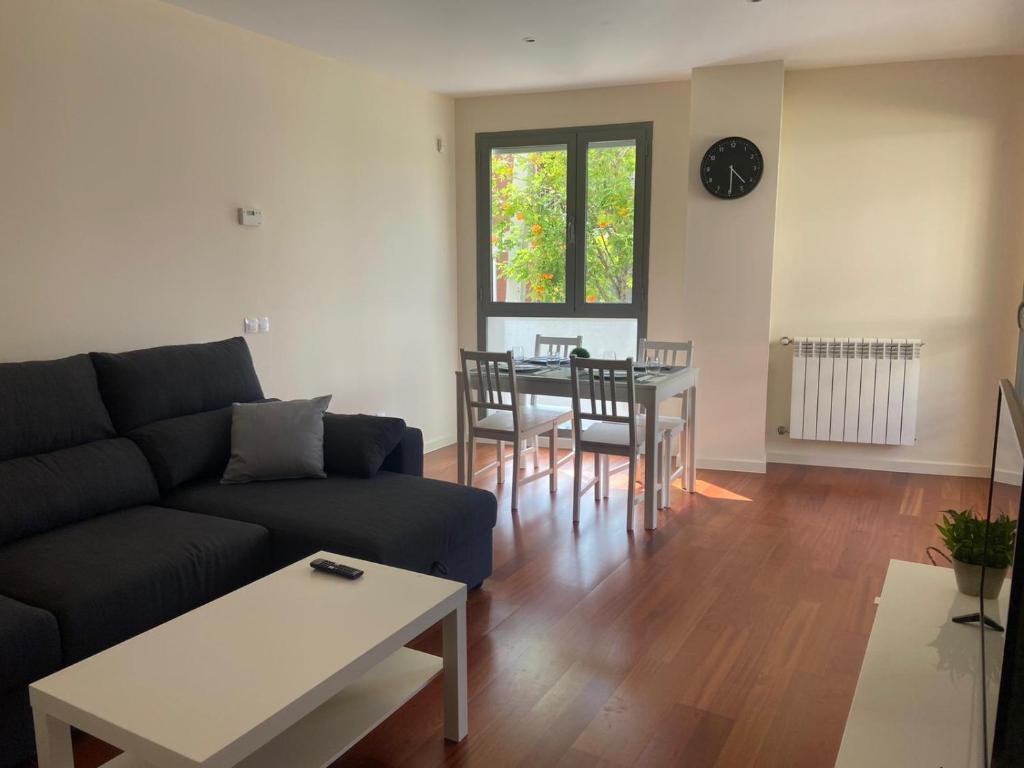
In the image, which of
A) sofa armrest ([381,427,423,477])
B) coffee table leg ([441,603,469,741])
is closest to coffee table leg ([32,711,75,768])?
coffee table leg ([441,603,469,741])

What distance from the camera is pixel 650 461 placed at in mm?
3908

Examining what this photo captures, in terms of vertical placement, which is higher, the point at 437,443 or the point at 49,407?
the point at 49,407

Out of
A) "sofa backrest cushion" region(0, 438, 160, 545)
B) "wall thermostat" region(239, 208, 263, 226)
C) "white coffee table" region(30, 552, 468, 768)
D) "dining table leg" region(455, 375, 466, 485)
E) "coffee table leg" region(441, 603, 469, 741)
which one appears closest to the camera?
"white coffee table" region(30, 552, 468, 768)

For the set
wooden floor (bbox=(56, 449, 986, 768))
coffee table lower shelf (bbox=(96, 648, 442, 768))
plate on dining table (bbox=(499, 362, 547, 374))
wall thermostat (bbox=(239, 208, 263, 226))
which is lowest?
wooden floor (bbox=(56, 449, 986, 768))

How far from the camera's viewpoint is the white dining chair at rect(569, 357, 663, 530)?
12.9 feet

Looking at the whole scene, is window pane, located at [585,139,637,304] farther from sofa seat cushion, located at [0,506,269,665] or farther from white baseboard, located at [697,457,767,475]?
sofa seat cushion, located at [0,506,269,665]

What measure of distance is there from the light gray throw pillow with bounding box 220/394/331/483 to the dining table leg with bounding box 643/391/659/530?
1.64 m

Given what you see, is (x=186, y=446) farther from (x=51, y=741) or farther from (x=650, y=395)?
(x=650, y=395)

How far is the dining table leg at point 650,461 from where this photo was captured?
3.92 m

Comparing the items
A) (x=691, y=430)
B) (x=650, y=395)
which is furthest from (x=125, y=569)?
(x=691, y=430)

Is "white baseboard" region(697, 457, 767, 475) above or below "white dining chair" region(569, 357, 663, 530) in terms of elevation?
below

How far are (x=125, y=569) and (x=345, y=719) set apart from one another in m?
0.89

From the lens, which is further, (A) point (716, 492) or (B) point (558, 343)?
(B) point (558, 343)

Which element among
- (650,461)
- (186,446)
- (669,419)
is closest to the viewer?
(186,446)
